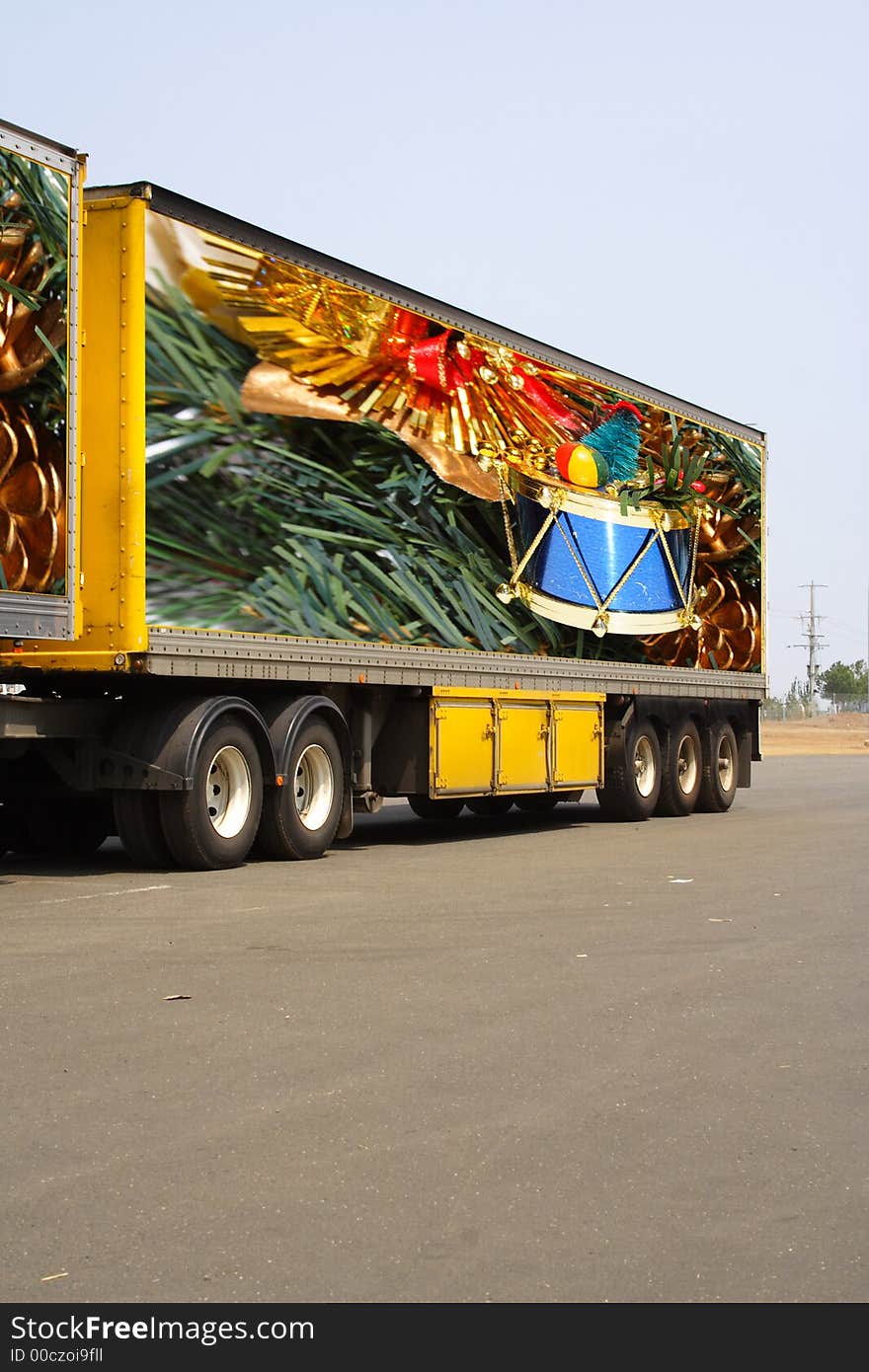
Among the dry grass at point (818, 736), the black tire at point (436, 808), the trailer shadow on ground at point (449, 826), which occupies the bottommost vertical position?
the dry grass at point (818, 736)

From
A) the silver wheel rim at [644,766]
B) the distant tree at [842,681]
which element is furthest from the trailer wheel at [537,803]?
the distant tree at [842,681]

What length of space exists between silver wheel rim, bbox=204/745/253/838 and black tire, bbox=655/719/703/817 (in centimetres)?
942

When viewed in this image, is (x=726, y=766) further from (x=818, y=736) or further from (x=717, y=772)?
(x=818, y=736)

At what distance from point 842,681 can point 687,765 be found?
433 feet

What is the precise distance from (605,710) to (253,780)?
26.3ft

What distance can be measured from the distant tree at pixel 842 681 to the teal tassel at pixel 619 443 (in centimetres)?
13084

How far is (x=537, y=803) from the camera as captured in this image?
24.8 meters

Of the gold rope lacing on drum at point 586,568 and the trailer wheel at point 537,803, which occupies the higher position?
the gold rope lacing on drum at point 586,568

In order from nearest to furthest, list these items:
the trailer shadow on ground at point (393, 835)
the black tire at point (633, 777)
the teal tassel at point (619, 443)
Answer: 1. the trailer shadow on ground at point (393, 835)
2. the teal tassel at point (619, 443)
3. the black tire at point (633, 777)

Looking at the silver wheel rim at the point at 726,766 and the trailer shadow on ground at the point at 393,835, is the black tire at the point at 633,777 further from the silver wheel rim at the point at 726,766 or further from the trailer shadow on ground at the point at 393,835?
the silver wheel rim at the point at 726,766

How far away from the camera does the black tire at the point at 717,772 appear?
80.0 ft

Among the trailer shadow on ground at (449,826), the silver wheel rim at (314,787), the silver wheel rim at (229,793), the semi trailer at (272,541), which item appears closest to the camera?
the semi trailer at (272,541)

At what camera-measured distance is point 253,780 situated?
580 inches
